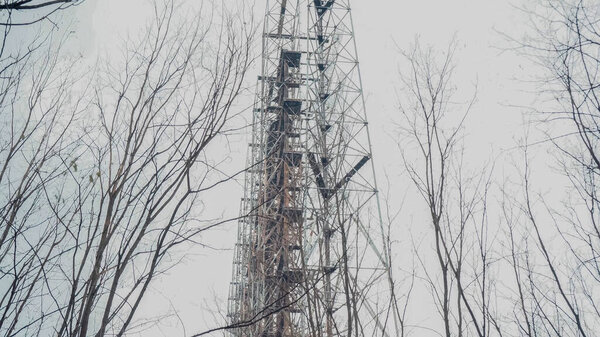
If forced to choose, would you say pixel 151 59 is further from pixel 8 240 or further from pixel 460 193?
pixel 460 193

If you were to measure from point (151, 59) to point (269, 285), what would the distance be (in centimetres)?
878

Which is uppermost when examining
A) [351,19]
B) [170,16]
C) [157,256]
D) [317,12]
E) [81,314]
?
[317,12]

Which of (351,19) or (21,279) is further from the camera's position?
(351,19)

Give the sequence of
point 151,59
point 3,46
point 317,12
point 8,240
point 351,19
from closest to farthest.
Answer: point 3,46 < point 151,59 < point 8,240 < point 351,19 < point 317,12

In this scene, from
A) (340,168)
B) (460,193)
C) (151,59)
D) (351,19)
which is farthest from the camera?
(351,19)

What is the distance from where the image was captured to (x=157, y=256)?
228 centimetres

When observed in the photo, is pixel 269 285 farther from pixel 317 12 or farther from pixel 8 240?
pixel 8 240

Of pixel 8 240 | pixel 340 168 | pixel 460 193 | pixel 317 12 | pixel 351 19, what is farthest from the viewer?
pixel 317 12

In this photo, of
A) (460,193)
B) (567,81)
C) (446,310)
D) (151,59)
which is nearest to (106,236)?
(151,59)

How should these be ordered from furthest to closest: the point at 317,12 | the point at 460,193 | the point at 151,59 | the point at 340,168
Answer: the point at 317,12, the point at 340,168, the point at 460,193, the point at 151,59

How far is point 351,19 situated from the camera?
418 inches

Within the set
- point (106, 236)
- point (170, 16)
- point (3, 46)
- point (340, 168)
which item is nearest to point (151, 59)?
point (170, 16)

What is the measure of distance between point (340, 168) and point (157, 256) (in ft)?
7.52

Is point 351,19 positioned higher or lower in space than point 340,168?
higher
